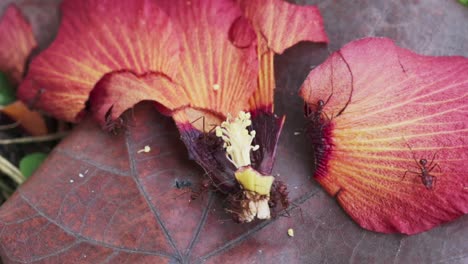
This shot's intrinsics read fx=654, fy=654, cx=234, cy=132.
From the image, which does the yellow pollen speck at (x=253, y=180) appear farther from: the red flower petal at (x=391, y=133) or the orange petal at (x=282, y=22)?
the orange petal at (x=282, y=22)

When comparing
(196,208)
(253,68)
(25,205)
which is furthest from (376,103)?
(25,205)

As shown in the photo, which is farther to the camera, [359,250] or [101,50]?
[101,50]

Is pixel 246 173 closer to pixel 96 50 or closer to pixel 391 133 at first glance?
pixel 391 133

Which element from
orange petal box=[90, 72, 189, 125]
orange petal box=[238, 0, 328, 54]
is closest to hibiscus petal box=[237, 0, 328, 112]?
orange petal box=[238, 0, 328, 54]

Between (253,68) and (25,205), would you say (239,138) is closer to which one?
(253,68)

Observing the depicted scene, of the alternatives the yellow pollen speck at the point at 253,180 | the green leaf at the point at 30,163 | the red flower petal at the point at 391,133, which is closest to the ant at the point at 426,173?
the red flower petal at the point at 391,133

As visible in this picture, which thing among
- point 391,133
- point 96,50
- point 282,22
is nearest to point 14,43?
Result: point 96,50
